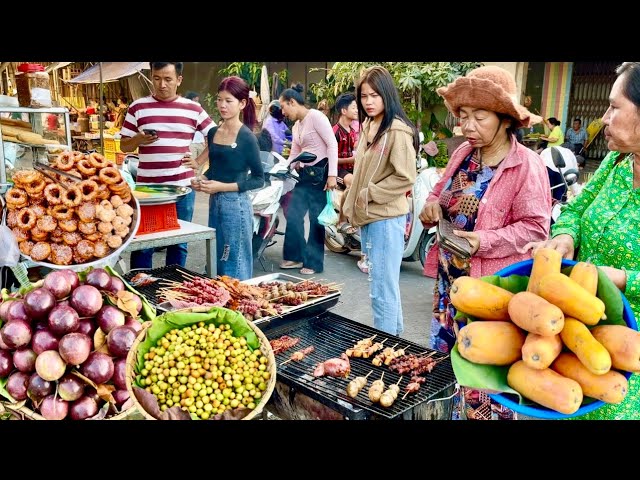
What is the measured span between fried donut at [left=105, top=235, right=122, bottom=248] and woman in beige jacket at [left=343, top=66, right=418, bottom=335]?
1797 millimetres

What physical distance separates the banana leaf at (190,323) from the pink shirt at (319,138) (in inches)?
160

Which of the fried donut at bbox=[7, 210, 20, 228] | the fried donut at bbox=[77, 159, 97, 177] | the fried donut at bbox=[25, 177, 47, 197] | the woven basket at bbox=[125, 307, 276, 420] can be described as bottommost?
the woven basket at bbox=[125, 307, 276, 420]

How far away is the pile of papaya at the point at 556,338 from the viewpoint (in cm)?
151

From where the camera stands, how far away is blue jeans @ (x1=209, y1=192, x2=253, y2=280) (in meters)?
Result: 4.64

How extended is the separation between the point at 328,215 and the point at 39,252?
4075 mm

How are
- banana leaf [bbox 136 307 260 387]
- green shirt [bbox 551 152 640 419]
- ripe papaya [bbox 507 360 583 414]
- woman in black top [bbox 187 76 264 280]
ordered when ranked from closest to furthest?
ripe papaya [bbox 507 360 583 414] → green shirt [bbox 551 152 640 419] → banana leaf [bbox 136 307 260 387] → woman in black top [bbox 187 76 264 280]

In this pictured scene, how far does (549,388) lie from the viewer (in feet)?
4.94

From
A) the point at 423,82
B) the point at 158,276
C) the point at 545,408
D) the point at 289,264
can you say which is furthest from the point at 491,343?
the point at 423,82

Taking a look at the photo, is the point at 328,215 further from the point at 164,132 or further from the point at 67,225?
the point at 67,225

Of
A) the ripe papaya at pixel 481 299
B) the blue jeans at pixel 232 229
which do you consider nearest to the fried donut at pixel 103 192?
the blue jeans at pixel 232 229

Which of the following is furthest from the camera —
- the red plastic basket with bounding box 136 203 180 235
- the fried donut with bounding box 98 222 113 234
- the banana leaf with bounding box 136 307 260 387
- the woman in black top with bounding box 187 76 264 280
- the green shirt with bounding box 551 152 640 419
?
the woman in black top with bounding box 187 76 264 280

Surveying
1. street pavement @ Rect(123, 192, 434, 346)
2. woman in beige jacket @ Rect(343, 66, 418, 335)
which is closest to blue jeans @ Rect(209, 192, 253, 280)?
street pavement @ Rect(123, 192, 434, 346)

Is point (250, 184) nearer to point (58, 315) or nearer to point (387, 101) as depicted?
point (387, 101)

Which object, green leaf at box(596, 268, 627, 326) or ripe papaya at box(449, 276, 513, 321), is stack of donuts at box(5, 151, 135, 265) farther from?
green leaf at box(596, 268, 627, 326)
